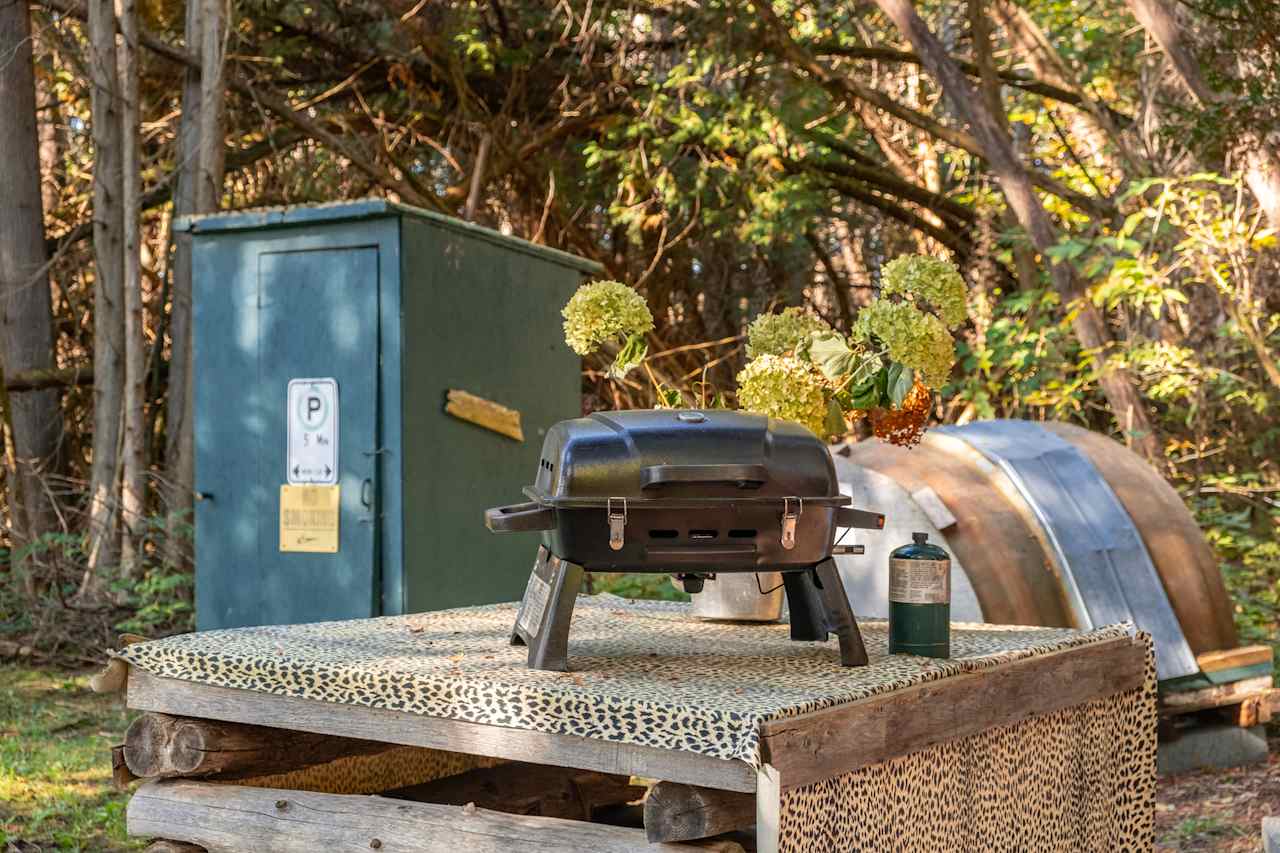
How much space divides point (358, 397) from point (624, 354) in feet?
7.64

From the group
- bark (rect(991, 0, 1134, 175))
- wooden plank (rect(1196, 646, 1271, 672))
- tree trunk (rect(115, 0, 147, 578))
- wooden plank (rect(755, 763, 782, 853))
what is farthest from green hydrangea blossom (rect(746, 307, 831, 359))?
bark (rect(991, 0, 1134, 175))

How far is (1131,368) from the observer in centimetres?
732

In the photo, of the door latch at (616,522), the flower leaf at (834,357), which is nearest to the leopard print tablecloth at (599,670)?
the door latch at (616,522)

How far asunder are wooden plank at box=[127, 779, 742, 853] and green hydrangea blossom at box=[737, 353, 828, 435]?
0.98 metres

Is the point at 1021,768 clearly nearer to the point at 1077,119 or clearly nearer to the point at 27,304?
the point at 27,304

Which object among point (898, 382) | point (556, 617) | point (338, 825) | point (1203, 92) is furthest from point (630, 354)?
point (1203, 92)

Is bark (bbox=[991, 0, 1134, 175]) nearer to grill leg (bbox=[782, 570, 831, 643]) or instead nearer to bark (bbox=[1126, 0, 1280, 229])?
bark (bbox=[1126, 0, 1280, 229])

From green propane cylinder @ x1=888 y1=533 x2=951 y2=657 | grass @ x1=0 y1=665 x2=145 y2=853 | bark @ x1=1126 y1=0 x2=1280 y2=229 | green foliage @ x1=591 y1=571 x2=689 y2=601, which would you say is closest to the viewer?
green propane cylinder @ x1=888 y1=533 x2=951 y2=657

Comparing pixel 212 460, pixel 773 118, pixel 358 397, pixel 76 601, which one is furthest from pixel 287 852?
pixel 773 118

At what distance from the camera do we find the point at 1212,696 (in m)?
4.75

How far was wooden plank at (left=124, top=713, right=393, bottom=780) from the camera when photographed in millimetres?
2762

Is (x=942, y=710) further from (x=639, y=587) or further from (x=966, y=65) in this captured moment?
(x=966, y=65)

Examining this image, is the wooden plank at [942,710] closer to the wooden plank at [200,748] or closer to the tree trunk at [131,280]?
the wooden plank at [200,748]

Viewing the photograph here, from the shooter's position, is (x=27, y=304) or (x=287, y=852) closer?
(x=287, y=852)
